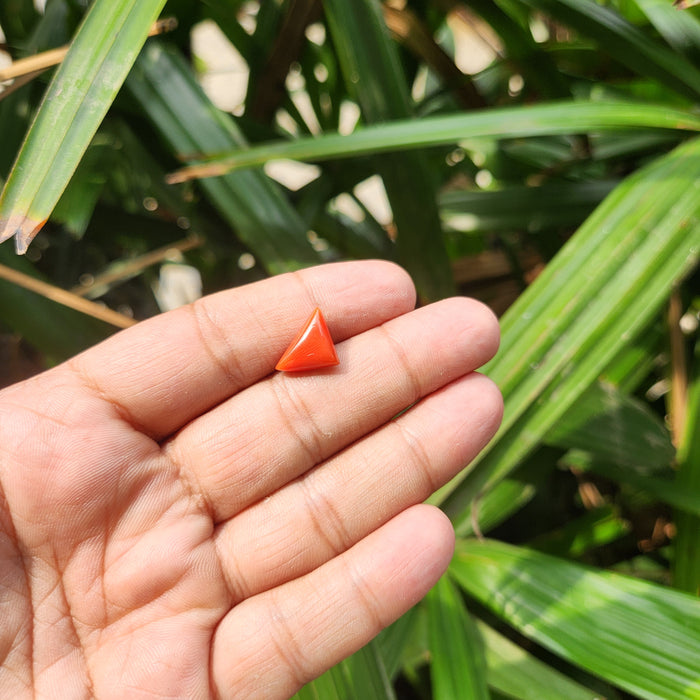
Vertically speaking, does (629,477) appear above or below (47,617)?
below

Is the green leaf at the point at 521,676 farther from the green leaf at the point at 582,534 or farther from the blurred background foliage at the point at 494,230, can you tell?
the green leaf at the point at 582,534

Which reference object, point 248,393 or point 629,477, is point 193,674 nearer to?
point 248,393

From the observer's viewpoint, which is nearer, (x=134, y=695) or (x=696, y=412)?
(x=134, y=695)

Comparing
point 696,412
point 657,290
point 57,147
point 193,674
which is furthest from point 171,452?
point 696,412

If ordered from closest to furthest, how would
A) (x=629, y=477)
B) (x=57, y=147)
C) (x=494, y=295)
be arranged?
(x=57, y=147) → (x=629, y=477) → (x=494, y=295)

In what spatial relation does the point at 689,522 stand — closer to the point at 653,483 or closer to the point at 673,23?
the point at 653,483

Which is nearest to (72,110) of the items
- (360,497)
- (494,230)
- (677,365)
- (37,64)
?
(37,64)

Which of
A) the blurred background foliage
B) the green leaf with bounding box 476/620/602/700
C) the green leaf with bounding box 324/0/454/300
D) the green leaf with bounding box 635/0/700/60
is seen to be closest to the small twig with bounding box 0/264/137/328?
A: the blurred background foliage
